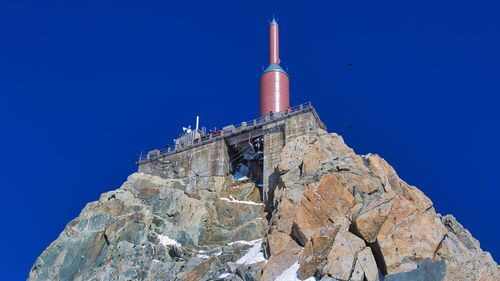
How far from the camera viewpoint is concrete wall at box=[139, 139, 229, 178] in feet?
172

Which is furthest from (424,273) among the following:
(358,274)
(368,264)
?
(358,274)

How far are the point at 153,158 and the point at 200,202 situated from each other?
42.1 feet

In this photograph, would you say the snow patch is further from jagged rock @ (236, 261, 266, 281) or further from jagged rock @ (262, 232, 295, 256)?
jagged rock @ (262, 232, 295, 256)

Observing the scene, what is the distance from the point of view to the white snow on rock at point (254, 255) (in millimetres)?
36844

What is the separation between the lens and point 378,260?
30156mm

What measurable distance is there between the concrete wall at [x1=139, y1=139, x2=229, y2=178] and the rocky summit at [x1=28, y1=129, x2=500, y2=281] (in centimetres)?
134

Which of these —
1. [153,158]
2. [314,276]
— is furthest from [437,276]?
[153,158]

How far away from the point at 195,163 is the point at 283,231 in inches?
776

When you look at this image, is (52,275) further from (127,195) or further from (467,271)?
(467,271)

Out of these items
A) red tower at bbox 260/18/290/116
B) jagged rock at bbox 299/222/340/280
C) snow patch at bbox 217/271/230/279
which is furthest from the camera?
red tower at bbox 260/18/290/116

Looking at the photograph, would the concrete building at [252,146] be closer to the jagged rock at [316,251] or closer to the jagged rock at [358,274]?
the jagged rock at [316,251]

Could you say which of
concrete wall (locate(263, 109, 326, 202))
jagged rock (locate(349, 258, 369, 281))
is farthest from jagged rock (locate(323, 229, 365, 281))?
concrete wall (locate(263, 109, 326, 202))

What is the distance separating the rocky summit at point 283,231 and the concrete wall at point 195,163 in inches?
52.7

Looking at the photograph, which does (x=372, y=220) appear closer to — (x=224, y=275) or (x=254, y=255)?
(x=254, y=255)
